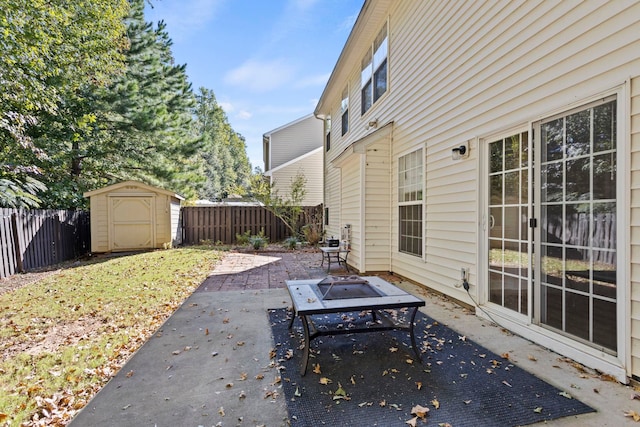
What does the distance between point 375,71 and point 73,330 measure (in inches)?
288

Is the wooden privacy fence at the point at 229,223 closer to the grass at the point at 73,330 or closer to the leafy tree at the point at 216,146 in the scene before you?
the grass at the point at 73,330

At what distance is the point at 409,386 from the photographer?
2.36m

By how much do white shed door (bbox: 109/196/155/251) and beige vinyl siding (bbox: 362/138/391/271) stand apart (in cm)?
752

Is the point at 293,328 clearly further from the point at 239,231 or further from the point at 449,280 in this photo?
the point at 239,231

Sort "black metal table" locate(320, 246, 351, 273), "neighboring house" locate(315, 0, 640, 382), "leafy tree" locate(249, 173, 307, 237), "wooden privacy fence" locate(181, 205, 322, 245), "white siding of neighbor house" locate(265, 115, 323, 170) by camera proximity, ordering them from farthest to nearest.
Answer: "white siding of neighbor house" locate(265, 115, 323, 170) < "leafy tree" locate(249, 173, 307, 237) < "wooden privacy fence" locate(181, 205, 322, 245) < "black metal table" locate(320, 246, 351, 273) < "neighboring house" locate(315, 0, 640, 382)

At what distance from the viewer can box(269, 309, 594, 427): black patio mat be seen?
199cm

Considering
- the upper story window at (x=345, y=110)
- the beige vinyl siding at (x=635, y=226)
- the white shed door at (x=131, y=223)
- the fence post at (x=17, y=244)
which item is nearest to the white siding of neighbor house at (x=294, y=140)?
the upper story window at (x=345, y=110)

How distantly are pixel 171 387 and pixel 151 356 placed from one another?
72 cm

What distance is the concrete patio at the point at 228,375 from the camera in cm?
203

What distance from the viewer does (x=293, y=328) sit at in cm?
361

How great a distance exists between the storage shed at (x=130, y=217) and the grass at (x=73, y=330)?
280 centimetres

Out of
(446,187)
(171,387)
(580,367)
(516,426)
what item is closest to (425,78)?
(446,187)

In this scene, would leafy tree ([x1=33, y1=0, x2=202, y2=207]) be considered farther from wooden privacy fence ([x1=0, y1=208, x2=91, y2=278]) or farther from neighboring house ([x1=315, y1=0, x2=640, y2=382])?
neighboring house ([x1=315, y1=0, x2=640, y2=382])

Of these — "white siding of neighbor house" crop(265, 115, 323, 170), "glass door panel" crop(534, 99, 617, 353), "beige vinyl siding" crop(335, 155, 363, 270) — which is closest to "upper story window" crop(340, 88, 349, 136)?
"beige vinyl siding" crop(335, 155, 363, 270)
